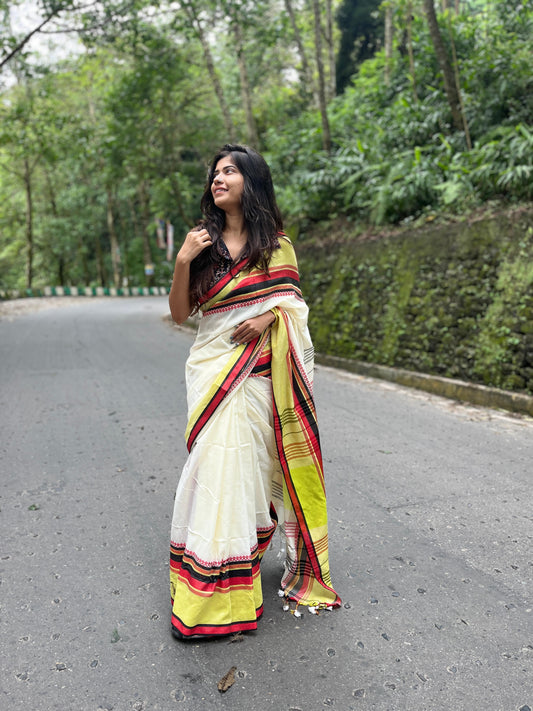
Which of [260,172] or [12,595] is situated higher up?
[260,172]

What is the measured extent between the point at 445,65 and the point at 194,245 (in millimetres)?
8658

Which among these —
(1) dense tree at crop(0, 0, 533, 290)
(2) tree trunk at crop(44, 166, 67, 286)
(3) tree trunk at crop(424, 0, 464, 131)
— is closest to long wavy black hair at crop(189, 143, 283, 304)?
(1) dense tree at crop(0, 0, 533, 290)

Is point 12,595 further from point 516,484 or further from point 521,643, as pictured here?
point 516,484

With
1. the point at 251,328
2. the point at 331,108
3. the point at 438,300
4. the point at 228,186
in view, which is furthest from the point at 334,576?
the point at 331,108

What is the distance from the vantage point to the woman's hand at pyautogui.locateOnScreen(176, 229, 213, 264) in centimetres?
256

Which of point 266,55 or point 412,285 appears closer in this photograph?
point 412,285

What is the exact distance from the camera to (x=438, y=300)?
309 inches

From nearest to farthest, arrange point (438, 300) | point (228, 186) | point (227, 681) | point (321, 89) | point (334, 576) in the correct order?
point (227, 681)
point (228, 186)
point (334, 576)
point (438, 300)
point (321, 89)

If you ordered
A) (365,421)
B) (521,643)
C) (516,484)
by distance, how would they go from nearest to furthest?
1. (521,643)
2. (516,484)
3. (365,421)

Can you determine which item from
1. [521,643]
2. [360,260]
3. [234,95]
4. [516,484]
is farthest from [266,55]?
[521,643]

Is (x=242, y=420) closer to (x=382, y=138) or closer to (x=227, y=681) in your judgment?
(x=227, y=681)

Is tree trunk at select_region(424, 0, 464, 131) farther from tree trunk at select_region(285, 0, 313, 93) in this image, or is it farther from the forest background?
tree trunk at select_region(285, 0, 313, 93)

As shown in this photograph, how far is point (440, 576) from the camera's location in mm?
2980

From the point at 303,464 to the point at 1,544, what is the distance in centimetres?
197
